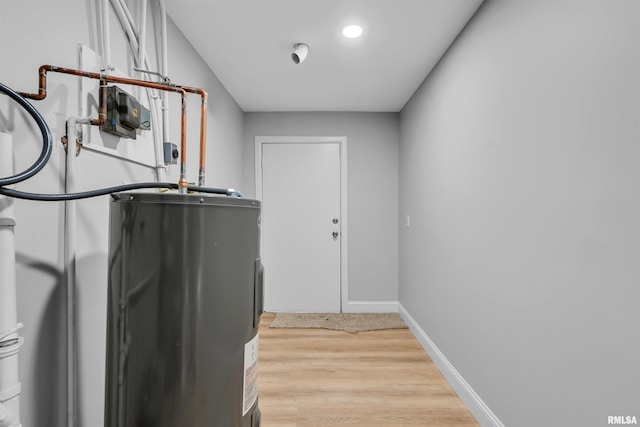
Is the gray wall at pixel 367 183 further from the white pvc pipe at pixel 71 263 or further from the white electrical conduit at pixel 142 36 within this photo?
the white pvc pipe at pixel 71 263

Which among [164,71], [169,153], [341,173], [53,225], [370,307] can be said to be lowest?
[370,307]

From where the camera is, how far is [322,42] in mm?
2000

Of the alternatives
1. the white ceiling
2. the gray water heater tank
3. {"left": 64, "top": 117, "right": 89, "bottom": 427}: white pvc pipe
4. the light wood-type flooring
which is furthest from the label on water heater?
the white ceiling

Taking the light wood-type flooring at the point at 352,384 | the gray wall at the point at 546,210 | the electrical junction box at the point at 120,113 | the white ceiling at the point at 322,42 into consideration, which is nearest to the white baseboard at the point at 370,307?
the light wood-type flooring at the point at 352,384

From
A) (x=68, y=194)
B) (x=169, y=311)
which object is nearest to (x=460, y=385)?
(x=169, y=311)

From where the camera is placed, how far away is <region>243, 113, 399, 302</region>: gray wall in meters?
3.36

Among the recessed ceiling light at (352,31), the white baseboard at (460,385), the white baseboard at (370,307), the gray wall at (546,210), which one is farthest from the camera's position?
the white baseboard at (370,307)

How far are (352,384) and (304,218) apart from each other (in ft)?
6.01

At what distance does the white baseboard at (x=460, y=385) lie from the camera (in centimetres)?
153

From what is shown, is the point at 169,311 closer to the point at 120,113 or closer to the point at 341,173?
the point at 120,113

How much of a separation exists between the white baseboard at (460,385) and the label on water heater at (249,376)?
1279 millimetres

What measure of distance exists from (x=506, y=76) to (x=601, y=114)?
1.93ft

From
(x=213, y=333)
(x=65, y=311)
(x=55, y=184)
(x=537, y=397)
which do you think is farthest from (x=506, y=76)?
(x=65, y=311)

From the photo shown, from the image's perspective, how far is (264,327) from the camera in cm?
299
